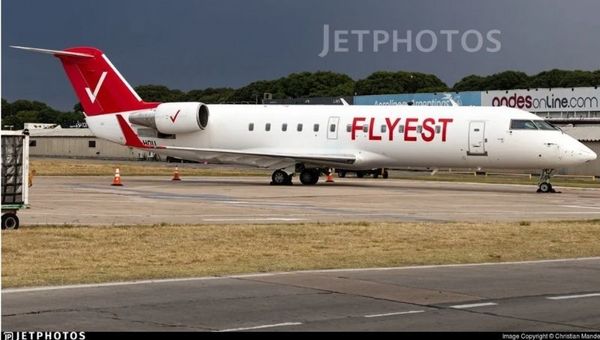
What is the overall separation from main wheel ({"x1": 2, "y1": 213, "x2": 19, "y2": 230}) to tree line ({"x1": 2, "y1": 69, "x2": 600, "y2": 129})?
93.1m

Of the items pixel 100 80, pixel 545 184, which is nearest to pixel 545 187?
pixel 545 184

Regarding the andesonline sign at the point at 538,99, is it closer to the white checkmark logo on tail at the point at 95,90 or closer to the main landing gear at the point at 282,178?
the main landing gear at the point at 282,178

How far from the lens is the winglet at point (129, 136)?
47594 mm

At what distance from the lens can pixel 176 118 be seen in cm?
4644

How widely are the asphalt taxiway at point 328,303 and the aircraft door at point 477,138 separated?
86.1 ft

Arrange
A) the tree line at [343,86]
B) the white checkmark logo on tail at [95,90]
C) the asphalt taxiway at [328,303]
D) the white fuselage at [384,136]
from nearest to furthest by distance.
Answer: the asphalt taxiway at [328,303] < the white fuselage at [384,136] < the white checkmark logo on tail at [95,90] < the tree line at [343,86]

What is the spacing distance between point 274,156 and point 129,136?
756 centimetres

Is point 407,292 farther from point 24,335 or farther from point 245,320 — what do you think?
point 24,335

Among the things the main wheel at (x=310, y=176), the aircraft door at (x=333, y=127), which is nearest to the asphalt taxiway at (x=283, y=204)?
the main wheel at (x=310, y=176)

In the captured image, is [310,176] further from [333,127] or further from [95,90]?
[95,90]

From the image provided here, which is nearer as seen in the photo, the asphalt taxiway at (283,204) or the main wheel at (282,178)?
the asphalt taxiway at (283,204)

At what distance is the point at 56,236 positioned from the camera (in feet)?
63.7

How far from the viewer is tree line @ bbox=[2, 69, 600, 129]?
4707 inches

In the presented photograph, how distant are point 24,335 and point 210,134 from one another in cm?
3753
